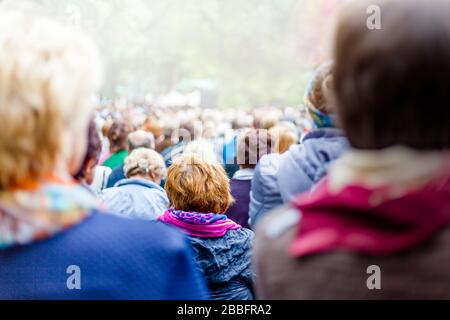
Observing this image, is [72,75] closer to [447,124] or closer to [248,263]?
[447,124]

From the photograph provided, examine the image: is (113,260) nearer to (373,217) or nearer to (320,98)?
(373,217)

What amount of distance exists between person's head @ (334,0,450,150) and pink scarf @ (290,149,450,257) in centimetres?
9

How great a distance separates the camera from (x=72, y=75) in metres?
1.61

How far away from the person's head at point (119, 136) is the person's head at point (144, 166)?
1.55 metres

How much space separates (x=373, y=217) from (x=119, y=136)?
551cm

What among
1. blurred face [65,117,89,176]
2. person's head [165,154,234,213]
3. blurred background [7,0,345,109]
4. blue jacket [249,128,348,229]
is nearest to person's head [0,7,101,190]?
blurred face [65,117,89,176]

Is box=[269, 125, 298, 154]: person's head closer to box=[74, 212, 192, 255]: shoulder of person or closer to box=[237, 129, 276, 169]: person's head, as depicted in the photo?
box=[237, 129, 276, 169]: person's head

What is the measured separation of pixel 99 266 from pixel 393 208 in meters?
0.70

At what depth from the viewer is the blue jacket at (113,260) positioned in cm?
170

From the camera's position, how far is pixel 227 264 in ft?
12.0

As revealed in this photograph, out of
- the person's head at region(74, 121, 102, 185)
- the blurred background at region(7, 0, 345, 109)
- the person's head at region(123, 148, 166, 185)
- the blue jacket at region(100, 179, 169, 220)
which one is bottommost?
the blue jacket at region(100, 179, 169, 220)

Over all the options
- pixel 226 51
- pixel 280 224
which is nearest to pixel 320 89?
pixel 280 224

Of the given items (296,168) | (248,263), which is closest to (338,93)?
(296,168)

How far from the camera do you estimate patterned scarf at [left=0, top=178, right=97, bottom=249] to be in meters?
1.62
